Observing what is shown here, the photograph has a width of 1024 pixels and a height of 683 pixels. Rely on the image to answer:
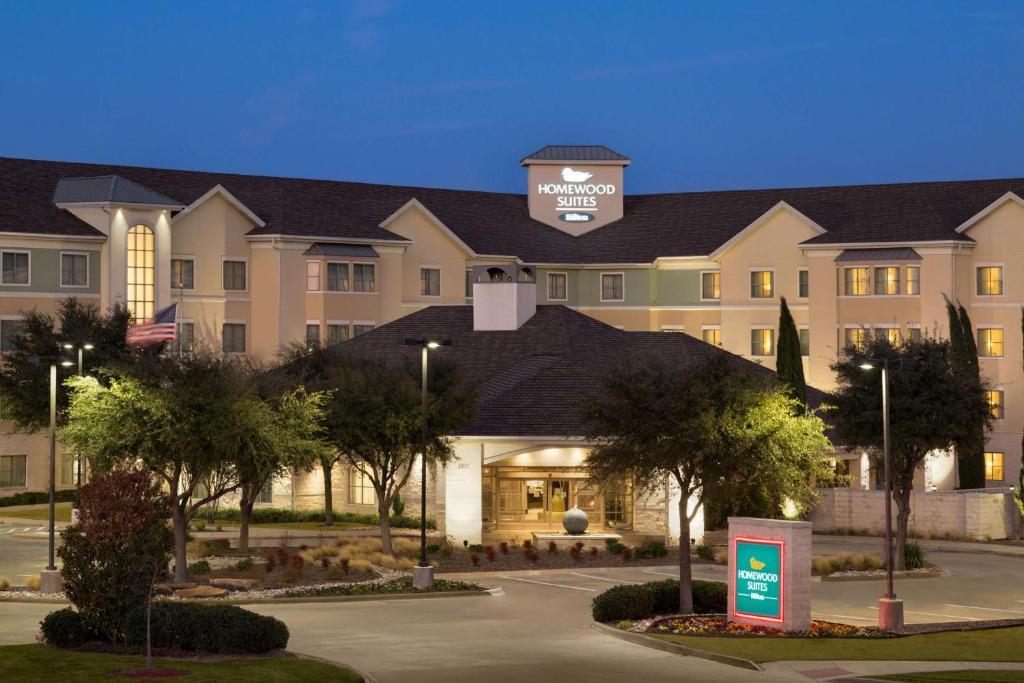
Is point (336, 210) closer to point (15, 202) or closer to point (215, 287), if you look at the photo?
point (215, 287)

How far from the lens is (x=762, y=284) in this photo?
89.4 meters

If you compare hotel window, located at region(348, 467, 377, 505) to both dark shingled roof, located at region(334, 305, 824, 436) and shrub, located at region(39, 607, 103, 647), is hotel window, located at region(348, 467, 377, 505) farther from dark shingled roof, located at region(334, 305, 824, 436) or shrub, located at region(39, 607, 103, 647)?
shrub, located at region(39, 607, 103, 647)

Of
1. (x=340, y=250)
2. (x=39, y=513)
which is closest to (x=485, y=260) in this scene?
(x=340, y=250)

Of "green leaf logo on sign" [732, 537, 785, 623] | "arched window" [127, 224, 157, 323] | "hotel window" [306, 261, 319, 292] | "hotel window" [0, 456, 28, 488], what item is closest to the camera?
"green leaf logo on sign" [732, 537, 785, 623]

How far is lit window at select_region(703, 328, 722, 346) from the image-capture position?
299 feet

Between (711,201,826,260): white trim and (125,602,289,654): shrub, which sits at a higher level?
(711,201,826,260): white trim

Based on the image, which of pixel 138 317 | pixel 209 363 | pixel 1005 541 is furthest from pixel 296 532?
pixel 1005 541

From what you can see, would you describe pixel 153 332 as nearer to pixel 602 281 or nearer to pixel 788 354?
pixel 788 354

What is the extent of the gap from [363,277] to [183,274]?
906 centimetres

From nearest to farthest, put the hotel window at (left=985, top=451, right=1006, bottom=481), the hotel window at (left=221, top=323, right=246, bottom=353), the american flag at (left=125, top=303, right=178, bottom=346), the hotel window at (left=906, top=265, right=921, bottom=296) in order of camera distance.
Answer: the american flag at (left=125, top=303, right=178, bottom=346) < the hotel window at (left=985, top=451, right=1006, bottom=481) < the hotel window at (left=906, top=265, right=921, bottom=296) < the hotel window at (left=221, top=323, right=246, bottom=353)

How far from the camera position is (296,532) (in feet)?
208

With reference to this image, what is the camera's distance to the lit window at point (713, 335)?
91.0 meters

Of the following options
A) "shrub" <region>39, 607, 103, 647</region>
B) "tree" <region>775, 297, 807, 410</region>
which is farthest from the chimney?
"shrub" <region>39, 607, 103, 647</region>

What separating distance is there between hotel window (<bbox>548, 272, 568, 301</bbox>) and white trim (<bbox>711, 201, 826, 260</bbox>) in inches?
334
